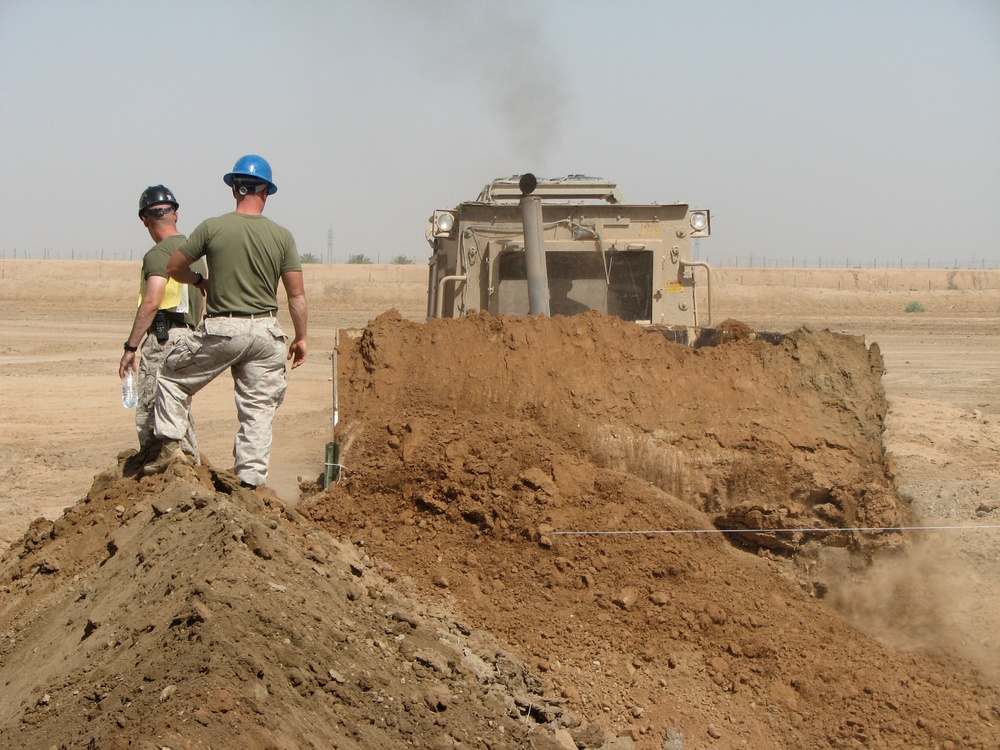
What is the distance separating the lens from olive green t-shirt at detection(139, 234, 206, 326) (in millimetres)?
5621

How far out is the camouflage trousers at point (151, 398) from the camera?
17.8ft

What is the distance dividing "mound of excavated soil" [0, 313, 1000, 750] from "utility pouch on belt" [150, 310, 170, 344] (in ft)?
3.00

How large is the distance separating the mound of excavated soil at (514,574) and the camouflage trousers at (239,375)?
268mm

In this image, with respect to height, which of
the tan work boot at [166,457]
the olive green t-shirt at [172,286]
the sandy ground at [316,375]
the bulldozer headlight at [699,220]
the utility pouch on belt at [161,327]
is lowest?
the sandy ground at [316,375]

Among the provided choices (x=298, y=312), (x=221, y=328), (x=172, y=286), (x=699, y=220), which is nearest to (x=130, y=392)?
(x=172, y=286)

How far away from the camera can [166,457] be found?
5.23 m

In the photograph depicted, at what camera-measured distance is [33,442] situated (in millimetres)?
11234

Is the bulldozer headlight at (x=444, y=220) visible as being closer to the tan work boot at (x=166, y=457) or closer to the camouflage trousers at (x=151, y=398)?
the camouflage trousers at (x=151, y=398)

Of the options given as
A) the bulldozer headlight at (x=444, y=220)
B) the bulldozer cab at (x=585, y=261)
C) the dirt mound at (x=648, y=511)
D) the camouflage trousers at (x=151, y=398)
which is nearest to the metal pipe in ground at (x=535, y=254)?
the bulldozer cab at (x=585, y=261)

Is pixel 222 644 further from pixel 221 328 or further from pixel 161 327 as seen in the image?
pixel 161 327

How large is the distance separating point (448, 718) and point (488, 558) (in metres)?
1.97

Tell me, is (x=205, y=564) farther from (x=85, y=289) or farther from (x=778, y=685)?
(x=85, y=289)

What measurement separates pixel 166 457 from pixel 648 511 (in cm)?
265

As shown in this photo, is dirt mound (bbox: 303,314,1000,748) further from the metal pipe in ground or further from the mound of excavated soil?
the metal pipe in ground
